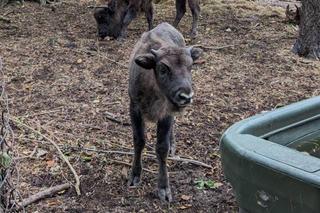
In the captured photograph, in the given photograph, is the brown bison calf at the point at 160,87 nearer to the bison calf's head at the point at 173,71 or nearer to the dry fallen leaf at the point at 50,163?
the bison calf's head at the point at 173,71

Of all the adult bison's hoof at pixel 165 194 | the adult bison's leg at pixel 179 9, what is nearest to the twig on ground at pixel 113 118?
the adult bison's hoof at pixel 165 194

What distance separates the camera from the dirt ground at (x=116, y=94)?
4371mm

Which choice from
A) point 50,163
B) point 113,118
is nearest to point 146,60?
point 50,163

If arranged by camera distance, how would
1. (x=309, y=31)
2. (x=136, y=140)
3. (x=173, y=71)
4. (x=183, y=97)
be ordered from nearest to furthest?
(x=183, y=97) → (x=173, y=71) → (x=136, y=140) → (x=309, y=31)

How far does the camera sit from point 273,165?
2100 millimetres

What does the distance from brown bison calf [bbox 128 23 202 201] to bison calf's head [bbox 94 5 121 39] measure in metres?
3.93

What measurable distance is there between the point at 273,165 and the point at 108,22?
6815mm

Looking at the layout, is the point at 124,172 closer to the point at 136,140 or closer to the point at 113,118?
the point at 136,140

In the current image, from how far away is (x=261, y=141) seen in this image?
2.31 metres

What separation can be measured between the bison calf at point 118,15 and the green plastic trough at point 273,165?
6131 mm

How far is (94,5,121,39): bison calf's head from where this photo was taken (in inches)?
336

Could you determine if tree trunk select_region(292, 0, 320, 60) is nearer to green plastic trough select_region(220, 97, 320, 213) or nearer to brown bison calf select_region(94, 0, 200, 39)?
brown bison calf select_region(94, 0, 200, 39)

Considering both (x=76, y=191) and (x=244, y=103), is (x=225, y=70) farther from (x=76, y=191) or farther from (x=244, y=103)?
(x=76, y=191)

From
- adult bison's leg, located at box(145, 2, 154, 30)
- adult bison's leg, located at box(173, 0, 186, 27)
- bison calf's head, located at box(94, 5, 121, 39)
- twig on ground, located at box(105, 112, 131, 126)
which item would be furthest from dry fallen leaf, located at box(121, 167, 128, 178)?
adult bison's leg, located at box(173, 0, 186, 27)
